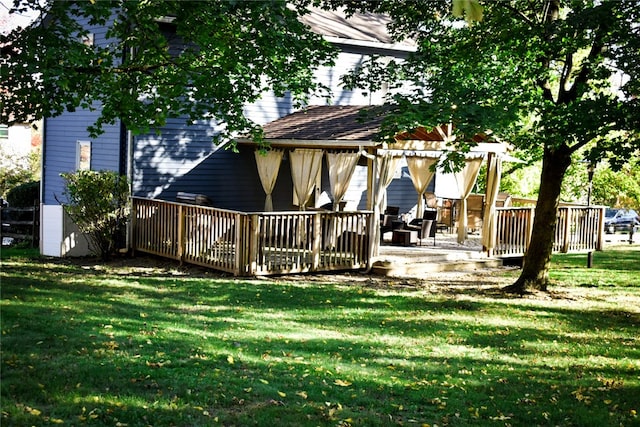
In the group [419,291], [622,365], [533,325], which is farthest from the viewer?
[419,291]

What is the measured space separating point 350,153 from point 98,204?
5.73 meters

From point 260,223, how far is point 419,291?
11.4ft

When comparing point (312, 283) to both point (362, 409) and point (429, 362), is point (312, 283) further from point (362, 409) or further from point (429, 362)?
point (362, 409)

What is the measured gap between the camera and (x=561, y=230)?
2055 cm

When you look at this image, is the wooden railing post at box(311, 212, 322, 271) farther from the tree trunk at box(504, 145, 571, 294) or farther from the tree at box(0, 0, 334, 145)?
the tree at box(0, 0, 334, 145)

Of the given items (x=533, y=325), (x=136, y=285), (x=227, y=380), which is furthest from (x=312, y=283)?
(x=227, y=380)

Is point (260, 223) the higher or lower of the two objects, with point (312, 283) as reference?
higher

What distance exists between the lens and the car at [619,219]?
3569 centimetres

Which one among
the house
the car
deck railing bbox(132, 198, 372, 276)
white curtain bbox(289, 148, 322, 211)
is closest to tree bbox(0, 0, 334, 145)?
deck railing bbox(132, 198, 372, 276)

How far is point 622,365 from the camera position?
400 inches

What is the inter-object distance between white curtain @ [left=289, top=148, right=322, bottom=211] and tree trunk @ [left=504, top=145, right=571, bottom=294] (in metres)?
5.23

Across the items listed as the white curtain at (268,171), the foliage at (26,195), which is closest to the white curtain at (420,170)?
the white curtain at (268,171)

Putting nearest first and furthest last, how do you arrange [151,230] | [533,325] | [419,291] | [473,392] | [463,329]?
[473,392] < [463,329] < [533,325] < [419,291] < [151,230]

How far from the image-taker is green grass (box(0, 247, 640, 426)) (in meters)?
6.86
